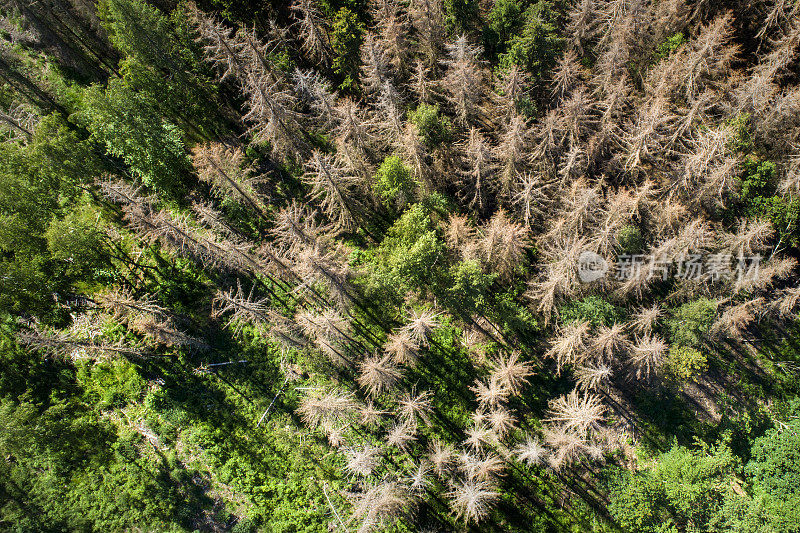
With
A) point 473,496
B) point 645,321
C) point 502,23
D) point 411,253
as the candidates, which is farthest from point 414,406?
point 502,23

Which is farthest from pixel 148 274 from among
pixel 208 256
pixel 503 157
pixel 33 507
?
pixel 503 157

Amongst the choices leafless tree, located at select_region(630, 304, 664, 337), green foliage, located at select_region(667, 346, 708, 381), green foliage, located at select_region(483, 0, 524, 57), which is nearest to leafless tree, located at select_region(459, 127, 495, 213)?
green foliage, located at select_region(483, 0, 524, 57)

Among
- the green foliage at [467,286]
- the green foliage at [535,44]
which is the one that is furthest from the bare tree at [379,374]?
the green foliage at [535,44]

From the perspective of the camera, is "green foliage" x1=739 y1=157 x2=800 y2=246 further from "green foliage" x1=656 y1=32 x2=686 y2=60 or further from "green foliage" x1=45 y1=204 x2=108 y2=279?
"green foliage" x1=45 y1=204 x2=108 y2=279

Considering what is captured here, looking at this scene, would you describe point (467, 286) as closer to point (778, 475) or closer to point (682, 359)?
point (682, 359)

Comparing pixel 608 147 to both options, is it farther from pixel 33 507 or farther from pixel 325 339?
pixel 33 507
